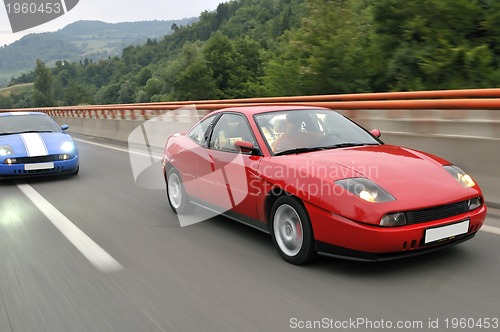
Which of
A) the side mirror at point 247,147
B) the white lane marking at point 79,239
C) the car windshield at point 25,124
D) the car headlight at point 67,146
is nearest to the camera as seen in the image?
the white lane marking at point 79,239

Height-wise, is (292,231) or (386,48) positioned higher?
(292,231)

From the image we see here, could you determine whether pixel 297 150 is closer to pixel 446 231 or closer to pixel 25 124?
pixel 446 231

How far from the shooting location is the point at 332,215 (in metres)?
4.28

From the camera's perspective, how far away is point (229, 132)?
5.95m

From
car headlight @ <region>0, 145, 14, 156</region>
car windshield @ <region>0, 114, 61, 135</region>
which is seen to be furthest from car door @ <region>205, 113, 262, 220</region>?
car windshield @ <region>0, 114, 61, 135</region>

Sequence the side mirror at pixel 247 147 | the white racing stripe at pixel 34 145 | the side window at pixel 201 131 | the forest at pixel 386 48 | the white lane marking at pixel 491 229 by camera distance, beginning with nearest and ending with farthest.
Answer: the side mirror at pixel 247 147, the white lane marking at pixel 491 229, the side window at pixel 201 131, the white racing stripe at pixel 34 145, the forest at pixel 386 48

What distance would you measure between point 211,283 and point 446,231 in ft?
6.19

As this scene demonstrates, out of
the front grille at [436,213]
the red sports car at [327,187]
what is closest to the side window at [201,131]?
the red sports car at [327,187]

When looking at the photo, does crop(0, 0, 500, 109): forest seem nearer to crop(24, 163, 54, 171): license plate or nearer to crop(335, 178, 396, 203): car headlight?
crop(24, 163, 54, 171): license plate

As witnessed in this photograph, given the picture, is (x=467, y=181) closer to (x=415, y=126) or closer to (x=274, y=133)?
(x=274, y=133)

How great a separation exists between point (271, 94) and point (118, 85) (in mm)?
109010

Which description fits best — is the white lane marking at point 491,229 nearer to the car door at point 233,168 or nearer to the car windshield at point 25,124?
the car door at point 233,168

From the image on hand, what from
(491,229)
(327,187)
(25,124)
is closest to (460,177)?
(491,229)

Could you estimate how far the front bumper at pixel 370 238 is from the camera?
4.09 meters
